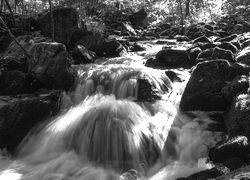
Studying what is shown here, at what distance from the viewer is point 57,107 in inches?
362

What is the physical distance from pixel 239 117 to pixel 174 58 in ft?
20.8

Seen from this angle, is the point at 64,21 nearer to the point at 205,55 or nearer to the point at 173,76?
the point at 205,55

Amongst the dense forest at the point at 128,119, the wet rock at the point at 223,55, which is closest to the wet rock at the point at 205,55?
the dense forest at the point at 128,119

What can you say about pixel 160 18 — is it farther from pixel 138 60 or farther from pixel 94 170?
pixel 94 170

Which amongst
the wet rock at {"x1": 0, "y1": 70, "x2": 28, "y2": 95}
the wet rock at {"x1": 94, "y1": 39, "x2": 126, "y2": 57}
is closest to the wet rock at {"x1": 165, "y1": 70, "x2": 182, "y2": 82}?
the wet rock at {"x1": 94, "y1": 39, "x2": 126, "y2": 57}

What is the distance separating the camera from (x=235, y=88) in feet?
23.7

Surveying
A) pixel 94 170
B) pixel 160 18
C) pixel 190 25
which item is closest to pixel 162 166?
pixel 94 170

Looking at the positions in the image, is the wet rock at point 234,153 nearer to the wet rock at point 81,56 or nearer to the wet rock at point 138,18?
the wet rock at point 81,56

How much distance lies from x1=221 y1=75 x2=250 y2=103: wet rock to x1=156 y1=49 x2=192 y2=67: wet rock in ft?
15.4

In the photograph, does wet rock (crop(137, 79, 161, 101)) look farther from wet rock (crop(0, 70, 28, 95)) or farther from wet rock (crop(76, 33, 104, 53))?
wet rock (crop(76, 33, 104, 53))

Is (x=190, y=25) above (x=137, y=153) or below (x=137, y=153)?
above

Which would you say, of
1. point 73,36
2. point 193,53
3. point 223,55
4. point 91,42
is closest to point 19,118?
point 223,55

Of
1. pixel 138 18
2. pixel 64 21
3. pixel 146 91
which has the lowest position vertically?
pixel 146 91

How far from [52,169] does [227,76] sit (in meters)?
4.95
